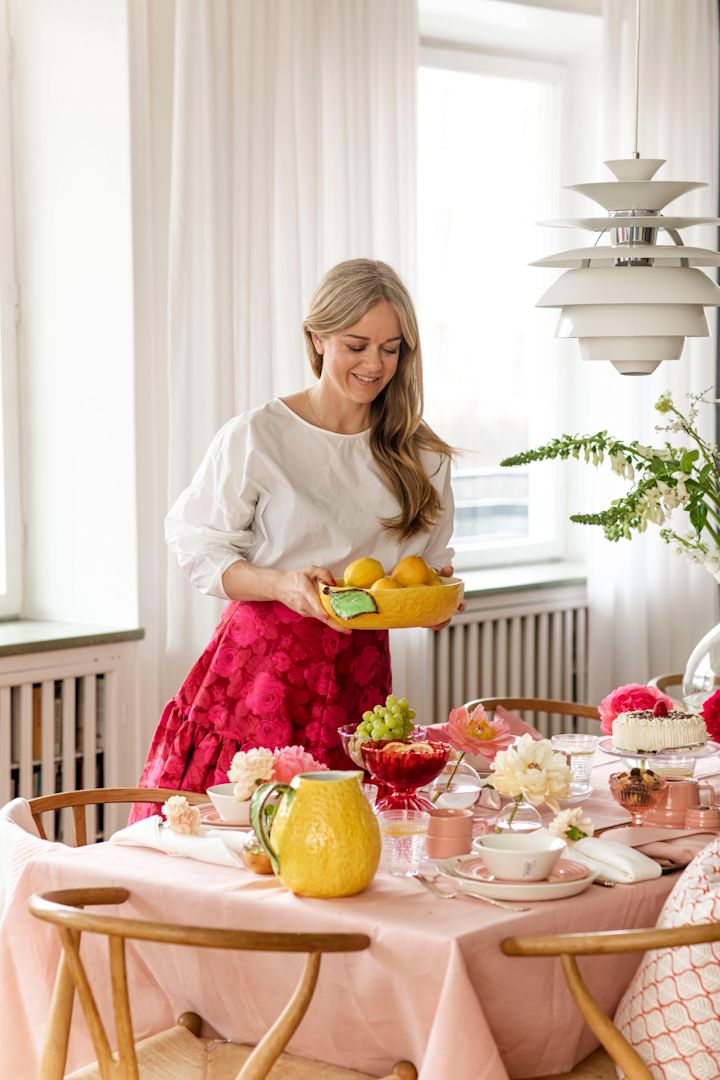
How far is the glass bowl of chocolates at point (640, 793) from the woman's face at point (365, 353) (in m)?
0.89

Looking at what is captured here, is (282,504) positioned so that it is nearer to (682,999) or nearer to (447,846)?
(447,846)

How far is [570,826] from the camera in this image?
6.29 feet

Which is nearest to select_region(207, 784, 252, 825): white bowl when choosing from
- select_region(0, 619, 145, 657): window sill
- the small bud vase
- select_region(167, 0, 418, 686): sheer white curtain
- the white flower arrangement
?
the small bud vase

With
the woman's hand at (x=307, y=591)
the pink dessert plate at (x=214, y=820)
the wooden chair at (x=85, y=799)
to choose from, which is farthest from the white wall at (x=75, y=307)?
the pink dessert plate at (x=214, y=820)

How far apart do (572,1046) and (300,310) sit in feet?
7.50

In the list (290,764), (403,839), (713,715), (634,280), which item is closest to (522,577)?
(713,715)

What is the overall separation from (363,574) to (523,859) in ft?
2.24

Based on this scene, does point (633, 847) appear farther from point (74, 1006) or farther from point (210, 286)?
point (210, 286)

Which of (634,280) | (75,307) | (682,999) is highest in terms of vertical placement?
(75,307)

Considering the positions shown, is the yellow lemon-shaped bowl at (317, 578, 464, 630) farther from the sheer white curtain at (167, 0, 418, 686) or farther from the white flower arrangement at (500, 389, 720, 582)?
the sheer white curtain at (167, 0, 418, 686)

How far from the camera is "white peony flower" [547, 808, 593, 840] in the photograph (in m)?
1.91

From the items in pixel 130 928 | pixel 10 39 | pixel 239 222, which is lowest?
pixel 130 928

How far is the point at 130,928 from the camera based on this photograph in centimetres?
166

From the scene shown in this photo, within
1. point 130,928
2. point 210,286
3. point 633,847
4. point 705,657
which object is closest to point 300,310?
point 210,286
